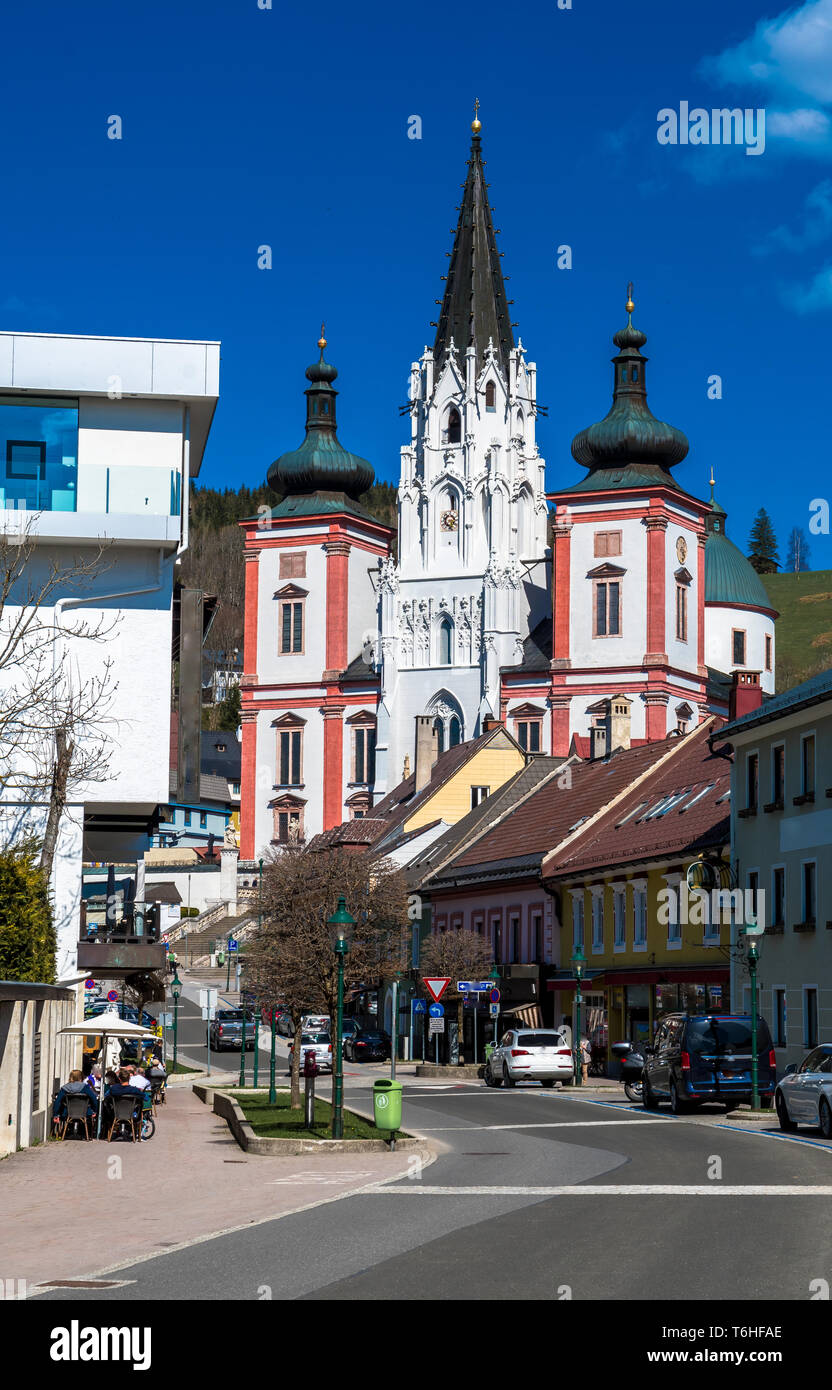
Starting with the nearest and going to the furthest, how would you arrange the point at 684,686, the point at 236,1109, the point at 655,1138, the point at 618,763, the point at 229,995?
the point at 655,1138 → the point at 236,1109 → the point at 618,763 → the point at 229,995 → the point at 684,686

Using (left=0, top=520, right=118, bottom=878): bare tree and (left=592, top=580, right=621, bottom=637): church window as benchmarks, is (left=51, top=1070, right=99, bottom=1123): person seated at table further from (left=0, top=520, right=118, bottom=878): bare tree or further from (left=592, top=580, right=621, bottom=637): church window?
(left=592, top=580, right=621, bottom=637): church window

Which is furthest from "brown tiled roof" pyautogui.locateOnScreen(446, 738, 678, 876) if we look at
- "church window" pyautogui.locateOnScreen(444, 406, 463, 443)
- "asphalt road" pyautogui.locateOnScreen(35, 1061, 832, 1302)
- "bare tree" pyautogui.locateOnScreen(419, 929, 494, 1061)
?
"church window" pyautogui.locateOnScreen(444, 406, 463, 443)

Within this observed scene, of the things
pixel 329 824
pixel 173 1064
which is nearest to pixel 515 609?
pixel 329 824

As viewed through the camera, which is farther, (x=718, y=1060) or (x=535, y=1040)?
(x=535, y=1040)

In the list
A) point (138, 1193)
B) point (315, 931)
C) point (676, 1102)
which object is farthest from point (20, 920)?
point (315, 931)

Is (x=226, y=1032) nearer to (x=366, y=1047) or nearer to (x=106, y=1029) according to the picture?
(x=366, y=1047)

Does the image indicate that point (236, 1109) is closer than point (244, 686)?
Yes

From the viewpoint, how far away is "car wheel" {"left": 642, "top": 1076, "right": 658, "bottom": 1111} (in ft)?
112

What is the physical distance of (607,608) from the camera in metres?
100

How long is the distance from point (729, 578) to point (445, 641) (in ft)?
76.5

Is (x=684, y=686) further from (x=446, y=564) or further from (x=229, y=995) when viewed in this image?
(x=229, y=995)

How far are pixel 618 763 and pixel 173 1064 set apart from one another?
1685 cm

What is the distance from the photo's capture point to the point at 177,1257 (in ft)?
46.5

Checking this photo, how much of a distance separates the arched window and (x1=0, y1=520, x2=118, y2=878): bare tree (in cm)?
7083
